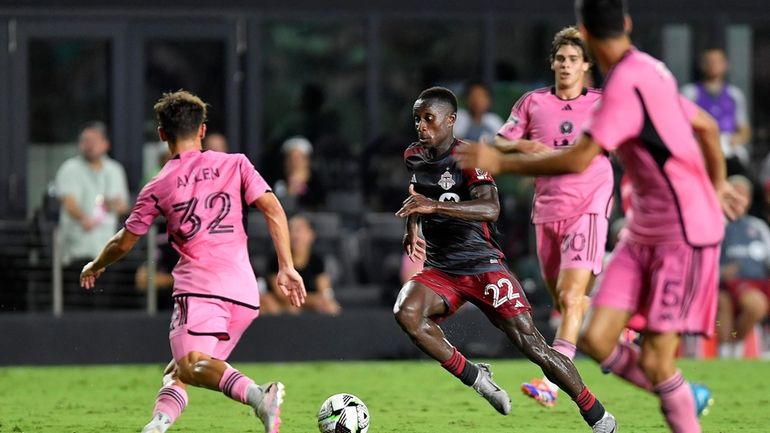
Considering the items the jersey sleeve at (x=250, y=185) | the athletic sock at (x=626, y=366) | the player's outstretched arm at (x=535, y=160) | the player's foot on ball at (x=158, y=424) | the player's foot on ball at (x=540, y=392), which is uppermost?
the player's outstretched arm at (x=535, y=160)

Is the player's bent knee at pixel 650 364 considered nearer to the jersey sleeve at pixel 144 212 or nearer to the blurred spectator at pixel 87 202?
the jersey sleeve at pixel 144 212

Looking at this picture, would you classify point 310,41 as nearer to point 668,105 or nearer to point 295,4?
point 295,4

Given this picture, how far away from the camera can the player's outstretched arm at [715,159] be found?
262 inches

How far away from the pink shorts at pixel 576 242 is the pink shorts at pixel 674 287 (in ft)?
8.76

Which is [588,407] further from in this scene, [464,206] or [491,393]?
[464,206]

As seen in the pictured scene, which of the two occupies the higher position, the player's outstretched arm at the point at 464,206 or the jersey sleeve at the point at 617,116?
the jersey sleeve at the point at 617,116

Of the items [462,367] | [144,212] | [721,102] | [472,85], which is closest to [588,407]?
[462,367]

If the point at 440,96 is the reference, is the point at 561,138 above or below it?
below

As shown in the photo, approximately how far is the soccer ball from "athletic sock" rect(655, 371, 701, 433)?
6.99 ft

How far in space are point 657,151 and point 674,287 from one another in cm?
60

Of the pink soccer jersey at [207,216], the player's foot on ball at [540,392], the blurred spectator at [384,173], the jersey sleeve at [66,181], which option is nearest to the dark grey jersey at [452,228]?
the pink soccer jersey at [207,216]

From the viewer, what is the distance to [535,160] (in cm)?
651

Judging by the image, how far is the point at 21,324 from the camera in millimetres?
13680

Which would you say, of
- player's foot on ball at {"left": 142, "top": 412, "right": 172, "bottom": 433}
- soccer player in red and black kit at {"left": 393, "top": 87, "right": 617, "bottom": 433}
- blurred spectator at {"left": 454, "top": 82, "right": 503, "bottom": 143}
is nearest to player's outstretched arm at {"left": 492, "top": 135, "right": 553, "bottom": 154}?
soccer player in red and black kit at {"left": 393, "top": 87, "right": 617, "bottom": 433}
